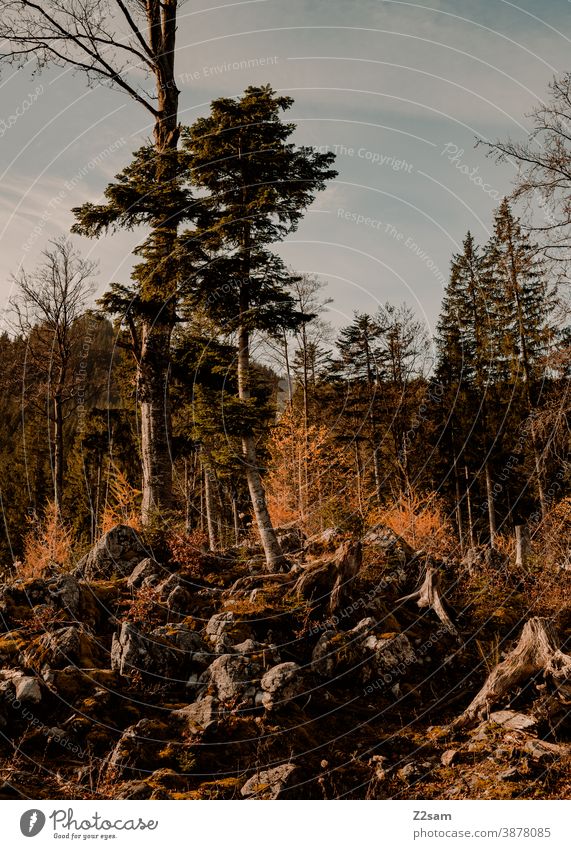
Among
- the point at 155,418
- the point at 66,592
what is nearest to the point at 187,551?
the point at 66,592

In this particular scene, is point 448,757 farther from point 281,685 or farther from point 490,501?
point 490,501

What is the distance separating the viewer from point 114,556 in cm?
1084

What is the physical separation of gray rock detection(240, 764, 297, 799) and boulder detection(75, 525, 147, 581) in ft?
Result: 17.5

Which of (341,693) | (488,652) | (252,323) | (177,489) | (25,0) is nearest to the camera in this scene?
(341,693)

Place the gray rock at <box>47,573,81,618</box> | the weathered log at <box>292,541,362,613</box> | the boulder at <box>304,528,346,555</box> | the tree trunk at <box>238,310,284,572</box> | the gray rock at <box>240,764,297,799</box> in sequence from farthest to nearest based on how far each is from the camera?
the boulder at <box>304,528,346,555</box>
the tree trunk at <box>238,310,284,572</box>
the weathered log at <box>292,541,362,613</box>
the gray rock at <box>47,573,81,618</box>
the gray rock at <box>240,764,297,799</box>

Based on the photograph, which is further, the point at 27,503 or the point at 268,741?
the point at 27,503

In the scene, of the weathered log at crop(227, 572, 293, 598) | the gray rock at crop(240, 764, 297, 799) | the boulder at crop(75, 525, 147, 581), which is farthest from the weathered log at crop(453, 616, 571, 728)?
the boulder at crop(75, 525, 147, 581)

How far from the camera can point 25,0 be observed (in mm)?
12664

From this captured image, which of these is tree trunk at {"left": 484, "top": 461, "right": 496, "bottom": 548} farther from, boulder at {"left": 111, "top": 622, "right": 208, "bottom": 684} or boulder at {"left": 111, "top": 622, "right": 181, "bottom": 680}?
boulder at {"left": 111, "top": 622, "right": 181, "bottom": 680}

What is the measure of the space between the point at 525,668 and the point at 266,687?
4055mm

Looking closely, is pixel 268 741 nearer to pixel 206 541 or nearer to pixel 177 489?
pixel 206 541

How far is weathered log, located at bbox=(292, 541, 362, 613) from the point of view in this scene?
10.0m
